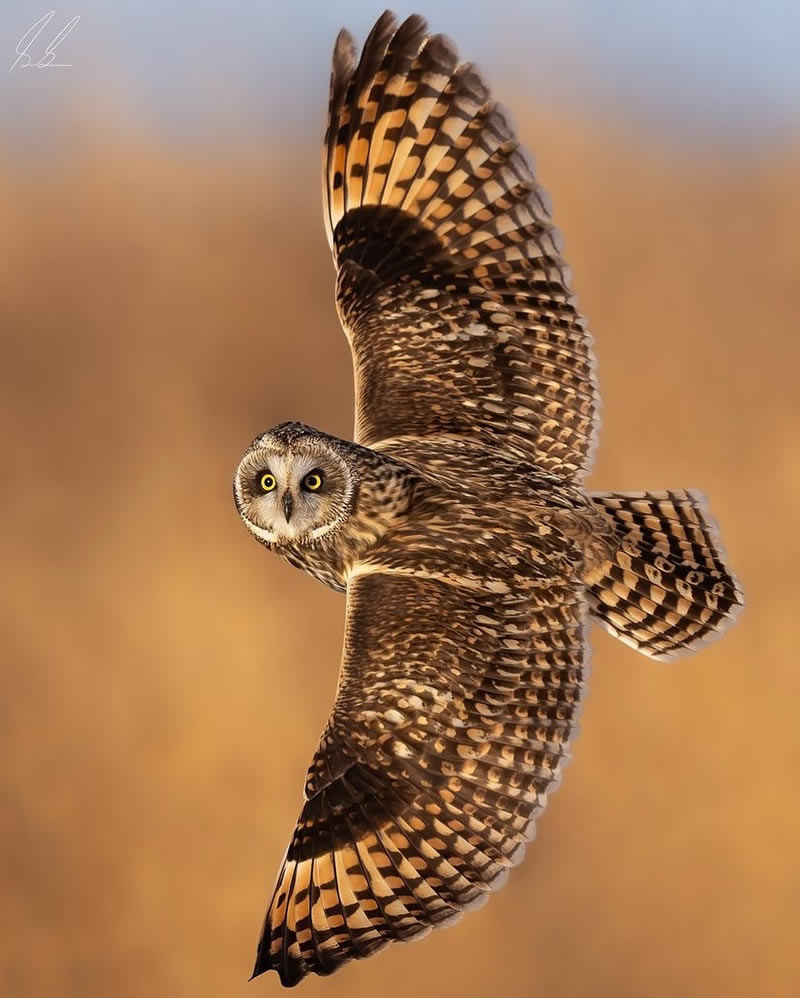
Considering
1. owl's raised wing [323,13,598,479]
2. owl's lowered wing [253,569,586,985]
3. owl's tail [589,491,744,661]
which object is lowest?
owl's lowered wing [253,569,586,985]

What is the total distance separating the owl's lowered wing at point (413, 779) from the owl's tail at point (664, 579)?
0.44 m

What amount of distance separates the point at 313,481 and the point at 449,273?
0.82m

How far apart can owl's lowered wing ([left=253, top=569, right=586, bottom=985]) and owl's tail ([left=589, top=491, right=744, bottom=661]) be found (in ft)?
1.46

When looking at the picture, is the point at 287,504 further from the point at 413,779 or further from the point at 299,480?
the point at 413,779

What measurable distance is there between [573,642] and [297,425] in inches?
28.7

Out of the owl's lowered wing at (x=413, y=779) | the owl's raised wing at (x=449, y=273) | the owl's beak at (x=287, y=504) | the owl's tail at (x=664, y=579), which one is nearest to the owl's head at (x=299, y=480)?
the owl's beak at (x=287, y=504)

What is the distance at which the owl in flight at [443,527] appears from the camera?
2.98 m

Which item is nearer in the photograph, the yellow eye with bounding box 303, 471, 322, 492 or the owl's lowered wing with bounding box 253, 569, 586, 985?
the owl's lowered wing with bounding box 253, 569, 586, 985

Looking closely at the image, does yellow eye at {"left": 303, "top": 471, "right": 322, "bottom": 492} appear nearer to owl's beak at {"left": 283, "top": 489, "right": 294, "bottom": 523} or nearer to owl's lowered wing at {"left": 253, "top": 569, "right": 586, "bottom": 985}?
owl's beak at {"left": 283, "top": 489, "right": 294, "bottom": 523}

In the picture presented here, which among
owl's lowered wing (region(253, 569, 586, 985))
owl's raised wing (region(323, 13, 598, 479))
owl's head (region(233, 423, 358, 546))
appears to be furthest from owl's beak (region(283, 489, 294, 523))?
owl's raised wing (region(323, 13, 598, 479))

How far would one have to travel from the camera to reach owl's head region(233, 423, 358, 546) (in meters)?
3.12

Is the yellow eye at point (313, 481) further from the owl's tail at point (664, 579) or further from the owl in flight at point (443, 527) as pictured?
the owl's tail at point (664, 579)

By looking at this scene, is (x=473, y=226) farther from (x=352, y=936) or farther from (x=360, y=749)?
(x=352, y=936)

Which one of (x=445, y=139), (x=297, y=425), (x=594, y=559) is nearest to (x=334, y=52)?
(x=445, y=139)
